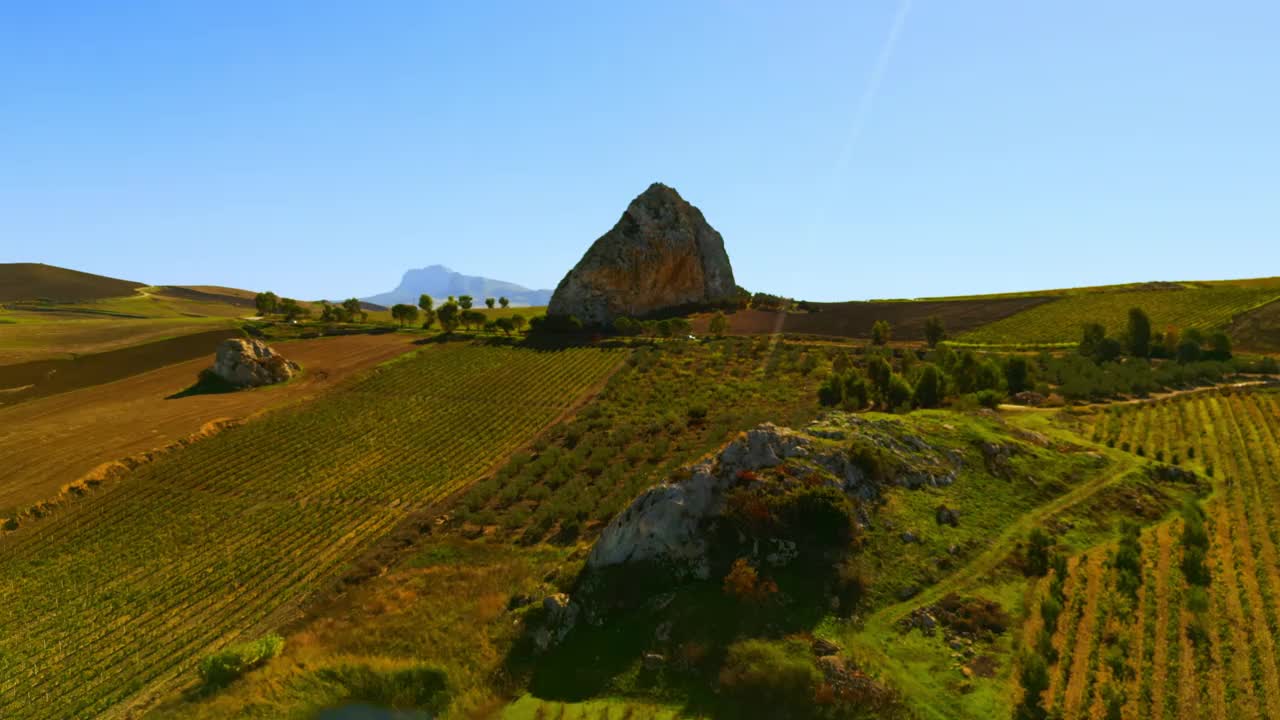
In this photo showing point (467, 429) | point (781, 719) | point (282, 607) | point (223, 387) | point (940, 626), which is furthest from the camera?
point (223, 387)

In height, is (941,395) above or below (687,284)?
below

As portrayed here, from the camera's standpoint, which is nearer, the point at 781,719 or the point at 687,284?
the point at 781,719

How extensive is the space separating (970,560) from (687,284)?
117883 mm

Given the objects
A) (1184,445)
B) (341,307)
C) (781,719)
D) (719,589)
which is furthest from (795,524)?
(341,307)

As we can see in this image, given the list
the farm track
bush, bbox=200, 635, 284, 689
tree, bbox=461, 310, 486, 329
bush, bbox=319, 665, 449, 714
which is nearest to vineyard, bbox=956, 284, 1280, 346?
the farm track

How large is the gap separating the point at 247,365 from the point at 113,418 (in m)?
15.7

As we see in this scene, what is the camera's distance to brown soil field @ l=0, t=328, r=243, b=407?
70.3 m

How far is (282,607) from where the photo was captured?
95.1 ft

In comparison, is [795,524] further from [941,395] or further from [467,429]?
[467,429]

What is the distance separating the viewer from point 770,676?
17703 mm

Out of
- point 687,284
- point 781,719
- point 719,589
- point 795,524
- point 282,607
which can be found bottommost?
point 282,607

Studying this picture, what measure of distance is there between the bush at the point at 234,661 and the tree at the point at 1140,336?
319ft

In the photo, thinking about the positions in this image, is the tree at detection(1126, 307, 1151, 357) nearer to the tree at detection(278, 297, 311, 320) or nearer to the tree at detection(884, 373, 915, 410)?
the tree at detection(884, 373, 915, 410)

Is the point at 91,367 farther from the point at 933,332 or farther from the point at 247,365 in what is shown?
the point at 933,332
